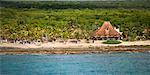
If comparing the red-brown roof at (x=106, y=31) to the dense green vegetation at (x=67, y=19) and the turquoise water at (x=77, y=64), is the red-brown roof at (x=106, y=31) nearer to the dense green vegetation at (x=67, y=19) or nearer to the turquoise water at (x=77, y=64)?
the dense green vegetation at (x=67, y=19)

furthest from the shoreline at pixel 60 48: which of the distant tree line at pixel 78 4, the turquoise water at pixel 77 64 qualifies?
the distant tree line at pixel 78 4

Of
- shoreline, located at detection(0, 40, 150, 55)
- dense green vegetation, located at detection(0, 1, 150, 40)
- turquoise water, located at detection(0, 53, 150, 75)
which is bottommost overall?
turquoise water, located at detection(0, 53, 150, 75)

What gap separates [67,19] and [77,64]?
44 cm

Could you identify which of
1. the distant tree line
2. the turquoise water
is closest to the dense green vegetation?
the distant tree line

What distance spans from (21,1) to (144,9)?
1.20 meters

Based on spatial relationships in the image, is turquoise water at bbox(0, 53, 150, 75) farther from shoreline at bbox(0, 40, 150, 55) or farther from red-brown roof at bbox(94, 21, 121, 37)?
red-brown roof at bbox(94, 21, 121, 37)

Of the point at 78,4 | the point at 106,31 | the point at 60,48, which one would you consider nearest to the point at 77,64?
the point at 60,48

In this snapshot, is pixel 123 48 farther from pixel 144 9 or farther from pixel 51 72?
pixel 51 72

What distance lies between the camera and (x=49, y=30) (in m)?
3.57

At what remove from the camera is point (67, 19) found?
3562mm

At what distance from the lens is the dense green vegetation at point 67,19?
11.7 ft

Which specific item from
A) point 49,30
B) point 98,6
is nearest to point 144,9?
point 98,6

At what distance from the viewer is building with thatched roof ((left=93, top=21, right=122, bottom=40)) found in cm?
357

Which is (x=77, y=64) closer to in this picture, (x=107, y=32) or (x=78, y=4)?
(x=107, y=32)
